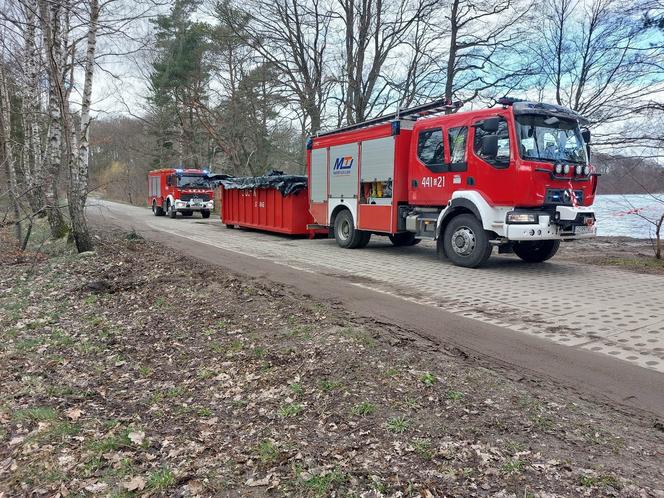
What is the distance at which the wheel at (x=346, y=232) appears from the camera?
1298 cm

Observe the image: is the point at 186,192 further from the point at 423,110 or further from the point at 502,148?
the point at 502,148

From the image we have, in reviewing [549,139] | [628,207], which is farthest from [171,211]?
[628,207]

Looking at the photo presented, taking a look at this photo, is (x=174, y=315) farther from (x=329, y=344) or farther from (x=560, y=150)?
(x=560, y=150)

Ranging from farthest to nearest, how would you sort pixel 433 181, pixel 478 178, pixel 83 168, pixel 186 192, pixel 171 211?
pixel 171 211 < pixel 186 192 < pixel 83 168 < pixel 433 181 < pixel 478 178

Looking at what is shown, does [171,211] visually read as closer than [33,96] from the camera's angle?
No

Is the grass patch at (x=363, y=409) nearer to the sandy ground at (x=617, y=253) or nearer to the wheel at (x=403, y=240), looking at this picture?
the sandy ground at (x=617, y=253)

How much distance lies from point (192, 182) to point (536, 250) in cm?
2004

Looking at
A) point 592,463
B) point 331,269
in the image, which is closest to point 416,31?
point 331,269

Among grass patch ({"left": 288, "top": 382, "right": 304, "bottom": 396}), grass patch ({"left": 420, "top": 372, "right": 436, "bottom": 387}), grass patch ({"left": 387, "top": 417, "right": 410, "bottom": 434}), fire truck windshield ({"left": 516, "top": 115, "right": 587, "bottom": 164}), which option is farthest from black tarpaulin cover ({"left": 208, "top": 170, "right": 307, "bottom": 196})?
grass patch ({"left": 387, "top": 417, "right": 410, "bottom": 434})

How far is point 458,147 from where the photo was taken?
9.95 meters

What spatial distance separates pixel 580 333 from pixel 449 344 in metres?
1.62

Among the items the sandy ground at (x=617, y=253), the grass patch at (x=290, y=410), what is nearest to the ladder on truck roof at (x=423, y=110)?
the sandy ground at (x=617, y=253)

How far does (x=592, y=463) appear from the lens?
2828 mm

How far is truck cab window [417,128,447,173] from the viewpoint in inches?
406
